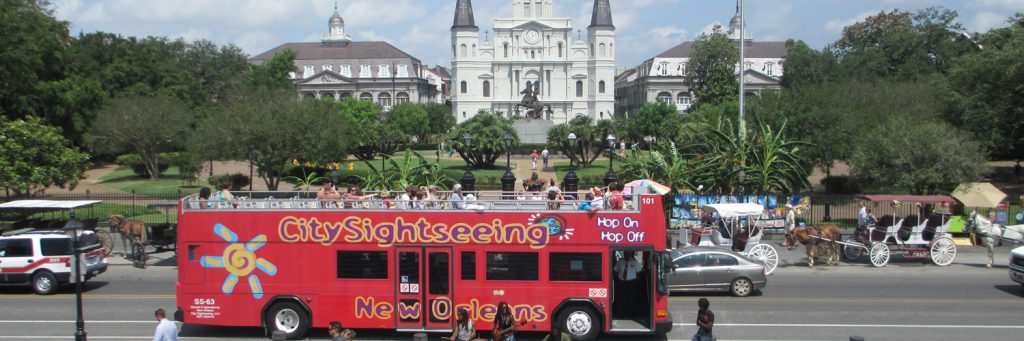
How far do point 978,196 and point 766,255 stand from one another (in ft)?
30.3

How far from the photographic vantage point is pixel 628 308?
13.7m

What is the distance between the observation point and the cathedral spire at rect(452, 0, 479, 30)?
124438mm

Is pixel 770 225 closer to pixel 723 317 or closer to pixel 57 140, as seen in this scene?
pixel 723 317

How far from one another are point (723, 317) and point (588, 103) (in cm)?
11152

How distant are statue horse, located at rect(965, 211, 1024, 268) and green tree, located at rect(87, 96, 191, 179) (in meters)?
42.6

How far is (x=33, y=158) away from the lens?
2844cm

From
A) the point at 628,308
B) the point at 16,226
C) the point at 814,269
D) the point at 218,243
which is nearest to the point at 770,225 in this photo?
the point at 814,269

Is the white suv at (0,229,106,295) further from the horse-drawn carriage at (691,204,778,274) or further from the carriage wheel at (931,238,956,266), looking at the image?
the carriage wheel at (931,238,956,266)

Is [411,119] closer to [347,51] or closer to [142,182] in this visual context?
[142,182]

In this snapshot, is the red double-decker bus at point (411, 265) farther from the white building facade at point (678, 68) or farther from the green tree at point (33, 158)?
the white building facade at point (678, 68)

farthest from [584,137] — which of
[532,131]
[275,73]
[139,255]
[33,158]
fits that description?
[275,73]

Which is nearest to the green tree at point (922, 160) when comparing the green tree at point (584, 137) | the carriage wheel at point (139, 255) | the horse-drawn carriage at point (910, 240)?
the horse-drawn carriage at point (910, 240)

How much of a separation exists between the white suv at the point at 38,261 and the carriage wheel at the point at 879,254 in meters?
19.1

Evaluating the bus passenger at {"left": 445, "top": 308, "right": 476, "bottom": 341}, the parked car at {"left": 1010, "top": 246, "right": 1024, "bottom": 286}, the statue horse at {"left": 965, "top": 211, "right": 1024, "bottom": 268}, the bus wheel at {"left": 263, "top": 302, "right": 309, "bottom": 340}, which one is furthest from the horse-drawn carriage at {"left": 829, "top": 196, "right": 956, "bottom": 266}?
the bus wheel at {"left": 263, "top": 302, "right": 309, "bottom": 340}
